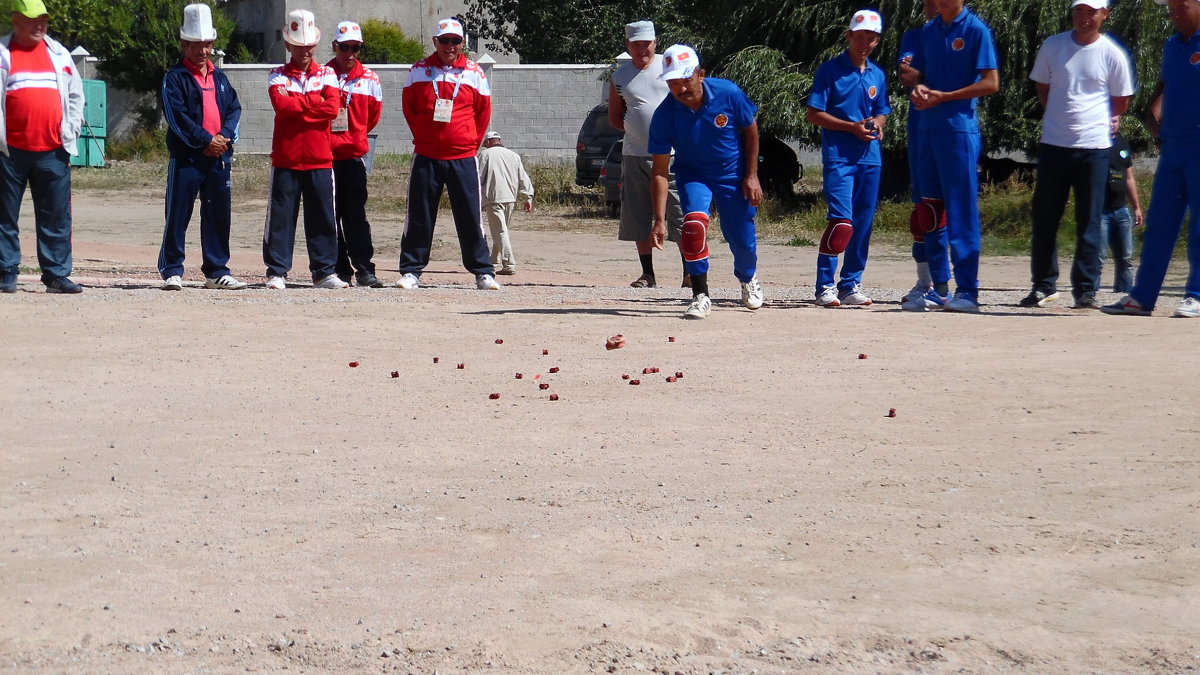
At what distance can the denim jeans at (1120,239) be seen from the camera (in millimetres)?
10984

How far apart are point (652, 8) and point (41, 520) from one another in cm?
3681

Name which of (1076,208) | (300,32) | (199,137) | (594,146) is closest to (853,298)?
(1076,208)

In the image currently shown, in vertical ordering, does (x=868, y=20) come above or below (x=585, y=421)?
above

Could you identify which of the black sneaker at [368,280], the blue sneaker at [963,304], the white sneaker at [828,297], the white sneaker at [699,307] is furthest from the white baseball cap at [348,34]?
the blue sneaker at [963,304]

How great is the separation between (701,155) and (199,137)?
3.56m

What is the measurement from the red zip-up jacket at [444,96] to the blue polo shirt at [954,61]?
123 inches

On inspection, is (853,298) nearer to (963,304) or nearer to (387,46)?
(963,304)

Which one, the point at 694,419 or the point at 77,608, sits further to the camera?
the point at 694,419

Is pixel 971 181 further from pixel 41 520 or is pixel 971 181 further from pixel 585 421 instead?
pixel 41 520

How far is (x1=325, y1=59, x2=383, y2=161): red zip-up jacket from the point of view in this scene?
11.3 m

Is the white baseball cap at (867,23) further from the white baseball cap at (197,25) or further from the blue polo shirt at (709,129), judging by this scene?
the white baseball cap at (197,25)

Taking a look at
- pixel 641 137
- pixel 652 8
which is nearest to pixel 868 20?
pixel 641 137

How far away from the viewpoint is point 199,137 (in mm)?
10617

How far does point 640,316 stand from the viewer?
9.85 metres
